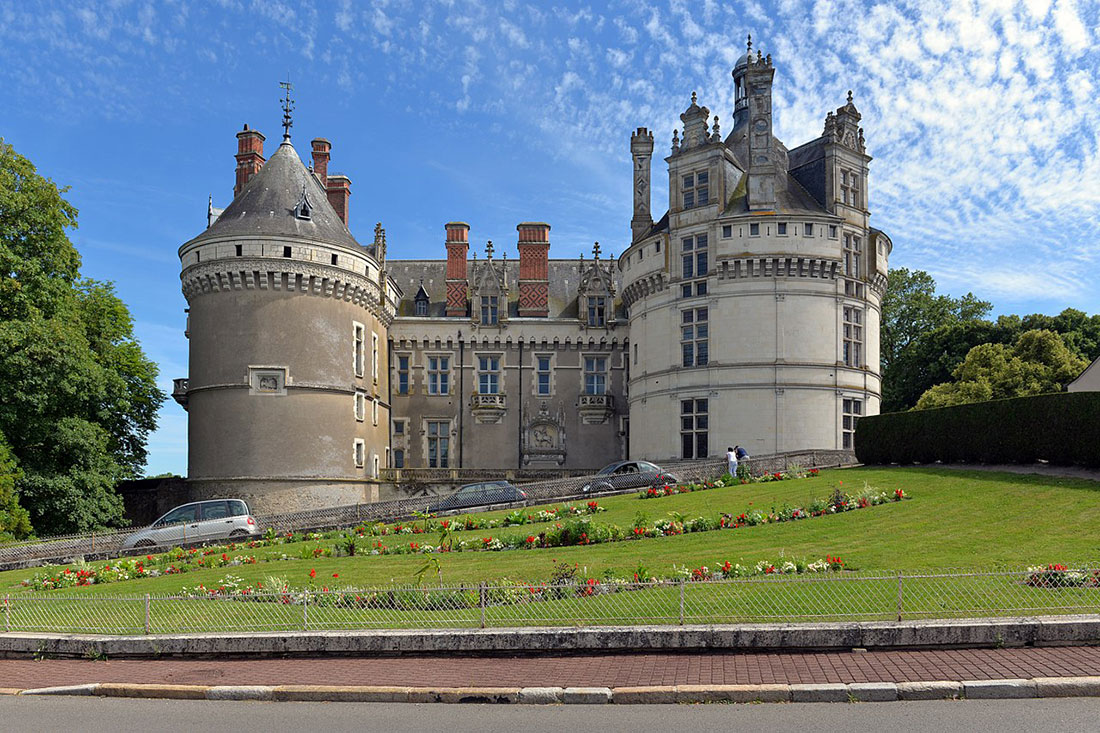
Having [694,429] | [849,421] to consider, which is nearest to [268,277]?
[694,429]

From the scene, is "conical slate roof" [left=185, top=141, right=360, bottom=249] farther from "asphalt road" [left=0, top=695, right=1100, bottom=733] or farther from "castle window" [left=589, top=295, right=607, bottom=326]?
"asphalt road" [left=0, top=695, right=1100, bottom=733]

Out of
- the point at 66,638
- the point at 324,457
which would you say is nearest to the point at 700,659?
the point at 66,638

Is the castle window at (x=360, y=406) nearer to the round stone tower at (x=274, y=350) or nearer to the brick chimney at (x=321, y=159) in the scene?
the round stone tower at (x=274, y=350)

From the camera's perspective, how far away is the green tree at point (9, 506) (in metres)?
31.4

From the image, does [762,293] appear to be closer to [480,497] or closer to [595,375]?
[595,375]

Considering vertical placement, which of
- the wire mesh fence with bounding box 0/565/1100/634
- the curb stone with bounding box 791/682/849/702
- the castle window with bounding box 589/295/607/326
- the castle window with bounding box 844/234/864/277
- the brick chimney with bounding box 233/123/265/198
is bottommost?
the curb stone with bounding box 791/682/849/702

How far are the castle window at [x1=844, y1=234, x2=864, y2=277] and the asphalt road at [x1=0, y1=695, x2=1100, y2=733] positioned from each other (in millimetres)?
32447

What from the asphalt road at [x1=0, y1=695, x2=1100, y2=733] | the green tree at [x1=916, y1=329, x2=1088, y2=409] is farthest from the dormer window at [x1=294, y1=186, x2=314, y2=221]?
the asphalt road at [x1=0, y1=695, x2=1100, y2=733]

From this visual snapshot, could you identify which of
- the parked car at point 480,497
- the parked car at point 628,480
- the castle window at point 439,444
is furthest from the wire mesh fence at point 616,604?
the castle window at point 439,444

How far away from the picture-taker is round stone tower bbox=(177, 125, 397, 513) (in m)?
38.6

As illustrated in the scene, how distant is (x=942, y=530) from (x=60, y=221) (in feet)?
112

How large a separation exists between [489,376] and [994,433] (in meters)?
27.1

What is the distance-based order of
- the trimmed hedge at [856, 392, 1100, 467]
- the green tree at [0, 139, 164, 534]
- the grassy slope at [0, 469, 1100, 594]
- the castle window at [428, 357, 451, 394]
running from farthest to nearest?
the castle window at [428, 357, 451, 394] → the green tree at [0, 139, 164, 534] → the trimmed hedge at [856, 392, 1100, 467] → the grassy slope at [0, 469, 1100, 594]

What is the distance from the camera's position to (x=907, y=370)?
5744cm
